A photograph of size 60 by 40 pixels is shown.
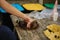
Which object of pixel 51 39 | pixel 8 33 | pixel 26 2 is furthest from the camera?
pixel 26 2

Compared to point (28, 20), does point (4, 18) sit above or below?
below

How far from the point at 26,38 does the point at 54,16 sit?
536 millimetres

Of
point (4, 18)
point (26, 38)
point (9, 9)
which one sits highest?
point (9, 9)

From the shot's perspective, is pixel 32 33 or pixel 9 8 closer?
pixel 32 33

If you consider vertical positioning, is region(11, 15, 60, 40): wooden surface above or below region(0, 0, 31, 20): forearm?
below

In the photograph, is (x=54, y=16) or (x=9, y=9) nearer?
(x=9, y=9)

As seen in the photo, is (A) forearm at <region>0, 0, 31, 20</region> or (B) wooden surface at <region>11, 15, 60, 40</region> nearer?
(B) wooden surface at <region>11, 15, 60, 40</region>

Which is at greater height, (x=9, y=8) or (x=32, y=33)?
(x=9, y=8)

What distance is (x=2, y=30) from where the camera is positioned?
949mm

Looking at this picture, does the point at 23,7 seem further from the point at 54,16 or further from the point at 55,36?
the point at 55,36

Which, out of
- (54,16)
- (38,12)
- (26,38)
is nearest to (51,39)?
(26,38)

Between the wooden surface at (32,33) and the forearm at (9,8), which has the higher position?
the forearm at (9,8)

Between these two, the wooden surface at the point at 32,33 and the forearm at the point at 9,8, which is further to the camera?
the forearm at the point at 9,8

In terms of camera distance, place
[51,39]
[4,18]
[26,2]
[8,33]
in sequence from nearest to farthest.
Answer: [8,33]
[51,39]
[4,18]
[26,2]
